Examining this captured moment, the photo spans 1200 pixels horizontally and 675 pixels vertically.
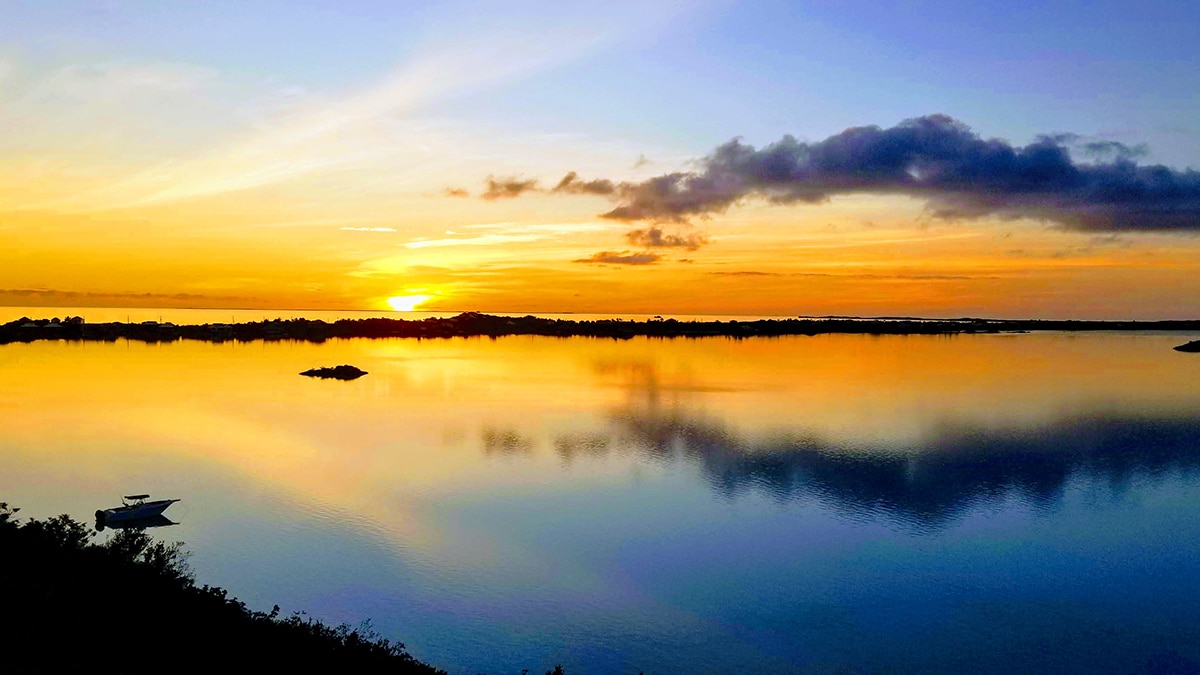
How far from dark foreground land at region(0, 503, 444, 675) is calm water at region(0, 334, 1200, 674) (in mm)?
1661

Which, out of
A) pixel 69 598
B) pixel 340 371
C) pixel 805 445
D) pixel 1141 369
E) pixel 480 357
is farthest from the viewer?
pixel 480 357

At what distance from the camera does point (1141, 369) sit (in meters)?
52.2

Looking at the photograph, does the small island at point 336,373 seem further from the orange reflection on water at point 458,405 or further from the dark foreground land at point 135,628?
the dark foreground land at point 135,628

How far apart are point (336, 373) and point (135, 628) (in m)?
39.1

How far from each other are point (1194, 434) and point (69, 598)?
104ft

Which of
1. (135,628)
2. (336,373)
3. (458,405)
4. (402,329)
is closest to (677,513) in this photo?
(135,628)

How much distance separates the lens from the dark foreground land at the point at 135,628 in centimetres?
693

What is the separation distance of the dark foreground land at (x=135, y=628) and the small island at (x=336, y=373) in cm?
3487

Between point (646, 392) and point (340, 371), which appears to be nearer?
point (646, 392)

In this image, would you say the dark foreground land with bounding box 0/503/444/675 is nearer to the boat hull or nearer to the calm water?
the calm water

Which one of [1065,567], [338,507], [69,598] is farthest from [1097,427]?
[69,598]

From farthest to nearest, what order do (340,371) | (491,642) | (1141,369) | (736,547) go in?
1. (1141,369)
2. (340,371)
3. (736,547)
4. (491,642)

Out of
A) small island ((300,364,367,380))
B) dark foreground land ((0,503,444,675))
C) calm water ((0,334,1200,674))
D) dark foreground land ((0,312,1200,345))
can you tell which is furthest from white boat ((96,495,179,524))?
dark foreground land ((0,312,1200,345))

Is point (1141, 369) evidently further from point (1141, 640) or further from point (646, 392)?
point (1141, 640)
